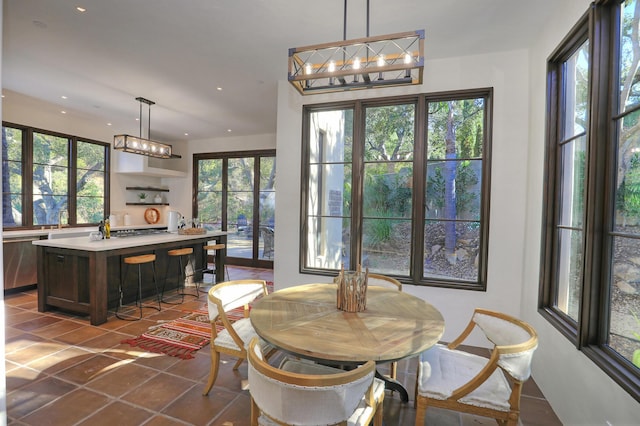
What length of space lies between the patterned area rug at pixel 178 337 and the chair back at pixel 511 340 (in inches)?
102

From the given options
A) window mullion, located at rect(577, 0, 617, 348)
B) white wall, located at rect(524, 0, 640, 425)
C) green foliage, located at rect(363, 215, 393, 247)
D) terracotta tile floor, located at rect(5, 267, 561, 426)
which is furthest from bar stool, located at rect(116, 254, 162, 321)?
window mullion, located at rect(577, 0, 617, 348)

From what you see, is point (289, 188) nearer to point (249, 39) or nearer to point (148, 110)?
point (249, 39)

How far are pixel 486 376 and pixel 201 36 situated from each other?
349 cm

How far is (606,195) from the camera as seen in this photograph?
5.85 ft

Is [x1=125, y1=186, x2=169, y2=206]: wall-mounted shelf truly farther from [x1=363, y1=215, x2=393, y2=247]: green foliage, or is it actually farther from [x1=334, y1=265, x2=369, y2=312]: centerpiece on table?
[x1=334, y1=265, x2=369, y2=312]: centerpiece on table

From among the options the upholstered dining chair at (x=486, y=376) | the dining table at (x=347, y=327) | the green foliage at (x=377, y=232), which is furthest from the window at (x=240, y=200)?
the upholstered dining chair at (x=486, y=376)

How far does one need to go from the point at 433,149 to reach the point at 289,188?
1.76m

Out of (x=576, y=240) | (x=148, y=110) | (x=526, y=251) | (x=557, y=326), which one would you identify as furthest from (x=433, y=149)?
(x=148, y=110)

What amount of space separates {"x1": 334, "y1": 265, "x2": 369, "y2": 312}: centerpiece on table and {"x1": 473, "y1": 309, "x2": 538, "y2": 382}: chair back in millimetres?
790

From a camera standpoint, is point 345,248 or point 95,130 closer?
point 345,248

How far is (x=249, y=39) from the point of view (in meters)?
3.00

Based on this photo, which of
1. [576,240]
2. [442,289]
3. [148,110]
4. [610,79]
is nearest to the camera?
[610,79]

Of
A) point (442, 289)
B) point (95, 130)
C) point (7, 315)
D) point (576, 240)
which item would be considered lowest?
point (7, 315)

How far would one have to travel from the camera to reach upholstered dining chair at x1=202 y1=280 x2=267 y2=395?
2143 millimetres
